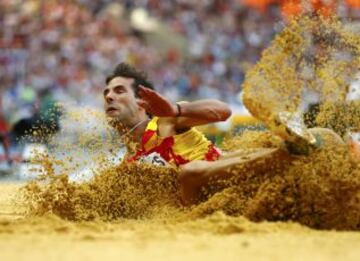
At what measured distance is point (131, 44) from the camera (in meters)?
16.0

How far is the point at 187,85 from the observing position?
604 inches

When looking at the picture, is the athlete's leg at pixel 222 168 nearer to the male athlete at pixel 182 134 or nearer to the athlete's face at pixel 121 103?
the male athlete at pixel 182 134

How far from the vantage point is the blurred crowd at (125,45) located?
48.3 feet

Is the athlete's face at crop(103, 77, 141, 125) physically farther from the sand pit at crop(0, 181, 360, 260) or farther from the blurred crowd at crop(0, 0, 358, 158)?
the blurred crowd at crop(0, 0, 358, 158)

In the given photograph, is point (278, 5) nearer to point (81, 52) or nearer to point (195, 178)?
point (81, 52)

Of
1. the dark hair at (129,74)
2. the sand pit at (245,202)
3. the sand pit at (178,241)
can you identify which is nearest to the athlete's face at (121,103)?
the dark hair at (129,74)

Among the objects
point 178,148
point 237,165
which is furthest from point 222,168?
point 178,148

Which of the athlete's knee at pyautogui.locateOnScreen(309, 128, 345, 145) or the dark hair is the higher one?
the dark hair

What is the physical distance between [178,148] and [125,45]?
1064 cm

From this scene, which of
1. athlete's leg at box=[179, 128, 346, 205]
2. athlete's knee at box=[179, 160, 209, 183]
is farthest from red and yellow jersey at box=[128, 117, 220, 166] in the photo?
athlete's knee at box=[179, 160, 209, 183]

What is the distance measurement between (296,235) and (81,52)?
1240cm

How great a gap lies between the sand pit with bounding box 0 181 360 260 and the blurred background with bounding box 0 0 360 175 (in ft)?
31.9

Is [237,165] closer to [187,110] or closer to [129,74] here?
[187,110]

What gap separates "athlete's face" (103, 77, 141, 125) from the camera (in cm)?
599
